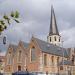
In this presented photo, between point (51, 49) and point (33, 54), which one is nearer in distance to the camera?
point (33, 54)

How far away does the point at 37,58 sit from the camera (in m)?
68.6

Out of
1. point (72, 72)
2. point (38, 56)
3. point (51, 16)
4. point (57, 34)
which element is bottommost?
point (72, 72)

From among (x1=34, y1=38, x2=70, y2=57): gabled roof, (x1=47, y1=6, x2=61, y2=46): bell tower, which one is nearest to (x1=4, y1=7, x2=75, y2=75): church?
(x1=34, y1=38, x2=70, y2=57): gabled roof

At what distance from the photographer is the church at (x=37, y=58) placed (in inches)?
2699

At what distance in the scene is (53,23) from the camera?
330 ft

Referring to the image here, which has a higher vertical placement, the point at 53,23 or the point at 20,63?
the point at 53,23

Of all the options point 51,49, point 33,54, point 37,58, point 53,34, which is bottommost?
point 37,58

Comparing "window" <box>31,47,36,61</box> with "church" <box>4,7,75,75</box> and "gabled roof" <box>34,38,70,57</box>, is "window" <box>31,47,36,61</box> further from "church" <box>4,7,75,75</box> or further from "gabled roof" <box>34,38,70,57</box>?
"gabled roof" <box>34,38,70,57</box>

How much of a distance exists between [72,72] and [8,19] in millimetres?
50981

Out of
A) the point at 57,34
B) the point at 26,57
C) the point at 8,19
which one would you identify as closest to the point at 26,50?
the point at 26,57

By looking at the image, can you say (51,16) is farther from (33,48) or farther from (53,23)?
(33,48)

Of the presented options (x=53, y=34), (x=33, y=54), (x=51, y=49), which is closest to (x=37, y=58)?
(x=33, y=54)

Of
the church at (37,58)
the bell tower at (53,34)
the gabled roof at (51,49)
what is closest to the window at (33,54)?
the church at (37,58)

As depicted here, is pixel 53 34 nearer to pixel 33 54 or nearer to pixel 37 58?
pixel 33 54
